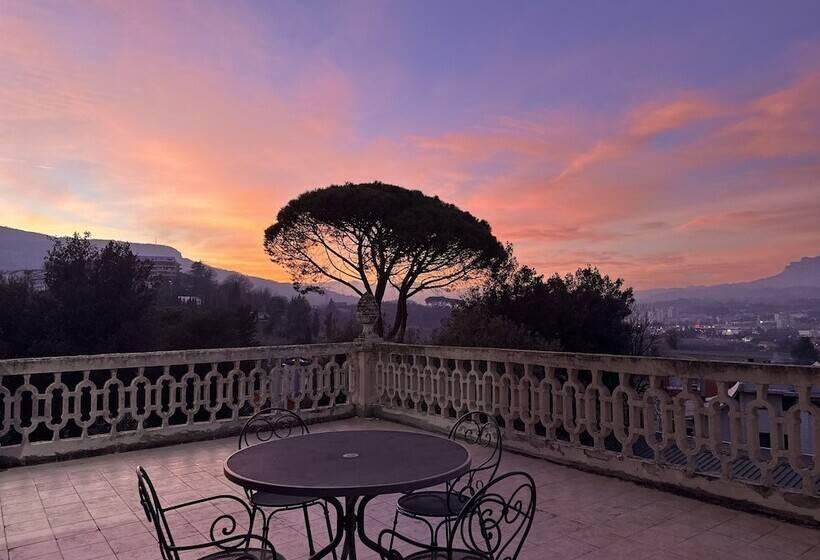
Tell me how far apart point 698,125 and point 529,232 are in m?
7.40

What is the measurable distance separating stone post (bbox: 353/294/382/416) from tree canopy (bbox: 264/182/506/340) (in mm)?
9293

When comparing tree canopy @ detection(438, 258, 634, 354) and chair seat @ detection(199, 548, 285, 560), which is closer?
chair seat @ detection(199, 548, 285, 560)

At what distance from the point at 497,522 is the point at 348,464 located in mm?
656

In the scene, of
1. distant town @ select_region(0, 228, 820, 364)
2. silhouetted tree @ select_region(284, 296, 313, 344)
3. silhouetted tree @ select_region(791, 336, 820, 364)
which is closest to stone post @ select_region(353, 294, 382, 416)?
distant town @ select_region(0, 228, 820, 364)

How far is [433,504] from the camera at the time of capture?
2.39 m

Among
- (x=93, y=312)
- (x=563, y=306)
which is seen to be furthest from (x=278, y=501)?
(x=563, y=306)

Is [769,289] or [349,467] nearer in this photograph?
[349,467]

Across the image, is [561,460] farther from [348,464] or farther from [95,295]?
[95,295]

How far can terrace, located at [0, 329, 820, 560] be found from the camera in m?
2.91

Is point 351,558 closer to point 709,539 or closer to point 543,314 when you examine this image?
point 709,539

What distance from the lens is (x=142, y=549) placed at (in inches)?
→ 111

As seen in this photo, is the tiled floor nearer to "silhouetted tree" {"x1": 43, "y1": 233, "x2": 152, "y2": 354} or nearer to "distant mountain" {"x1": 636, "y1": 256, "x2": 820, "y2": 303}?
"silhouetted tree" {"x1": 43, "y1": 233, "x2": 152, "y2": 354}

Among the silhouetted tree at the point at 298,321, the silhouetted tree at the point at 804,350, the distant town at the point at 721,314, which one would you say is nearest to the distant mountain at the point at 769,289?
the distant town at the point at 721,314

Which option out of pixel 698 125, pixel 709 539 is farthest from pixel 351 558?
pixel 698 125
